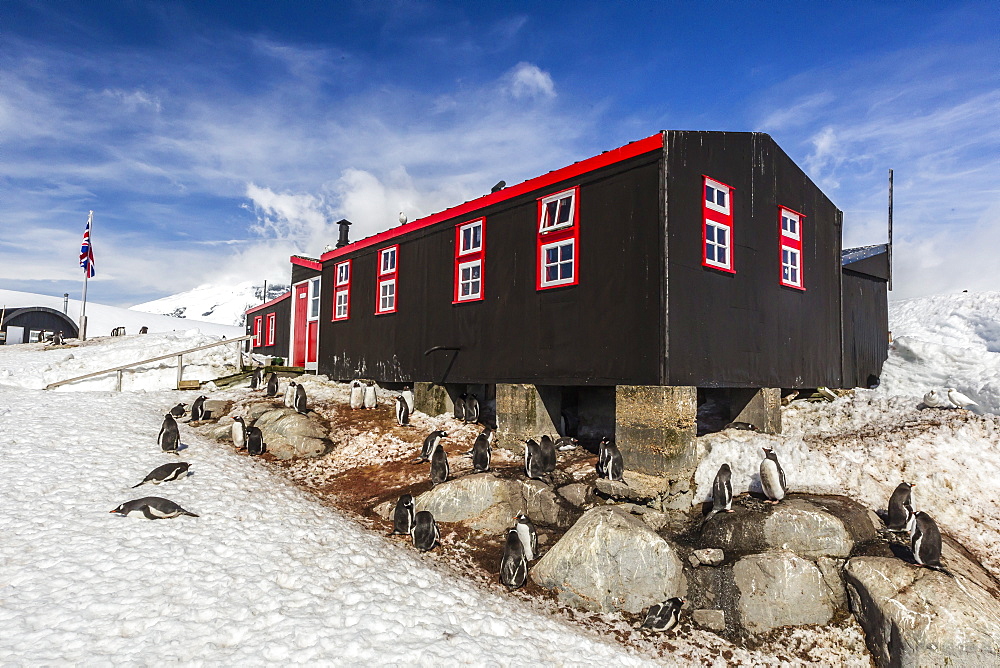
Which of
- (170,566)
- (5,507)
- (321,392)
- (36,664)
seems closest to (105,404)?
(321,392)

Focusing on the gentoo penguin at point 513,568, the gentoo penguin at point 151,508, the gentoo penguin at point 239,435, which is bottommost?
the gentoo penguin at point 513,568

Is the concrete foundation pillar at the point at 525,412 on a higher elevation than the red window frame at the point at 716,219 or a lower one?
lower

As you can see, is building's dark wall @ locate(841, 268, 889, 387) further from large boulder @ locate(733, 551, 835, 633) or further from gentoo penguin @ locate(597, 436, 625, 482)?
large boulder @ locate(733, 551, 835, 633)

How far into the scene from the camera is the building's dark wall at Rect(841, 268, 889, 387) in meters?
18.9

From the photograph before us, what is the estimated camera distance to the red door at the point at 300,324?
28.3 metres

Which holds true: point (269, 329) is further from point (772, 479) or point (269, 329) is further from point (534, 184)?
point (772, 479)

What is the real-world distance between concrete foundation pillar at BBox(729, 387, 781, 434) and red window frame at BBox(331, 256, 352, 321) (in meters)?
15.3

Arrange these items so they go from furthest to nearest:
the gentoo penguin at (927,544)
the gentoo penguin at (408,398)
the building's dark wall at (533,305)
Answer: the gentoo penguin at (408,398), the building's dark wall at (533,305), the gentoo penguin at (927,544)

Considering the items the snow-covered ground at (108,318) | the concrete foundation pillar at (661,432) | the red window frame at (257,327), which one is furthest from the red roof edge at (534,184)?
the snow-covered ground at (108,318)

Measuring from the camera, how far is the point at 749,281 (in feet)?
45.9

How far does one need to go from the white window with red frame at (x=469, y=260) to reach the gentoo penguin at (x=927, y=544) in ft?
37.0

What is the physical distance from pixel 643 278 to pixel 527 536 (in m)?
5.91

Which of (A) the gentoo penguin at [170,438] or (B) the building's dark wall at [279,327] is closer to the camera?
(A) the gentoo penguin at [170,438]

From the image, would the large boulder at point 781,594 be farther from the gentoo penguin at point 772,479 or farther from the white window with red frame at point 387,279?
the white window with red frame at point 387,279
